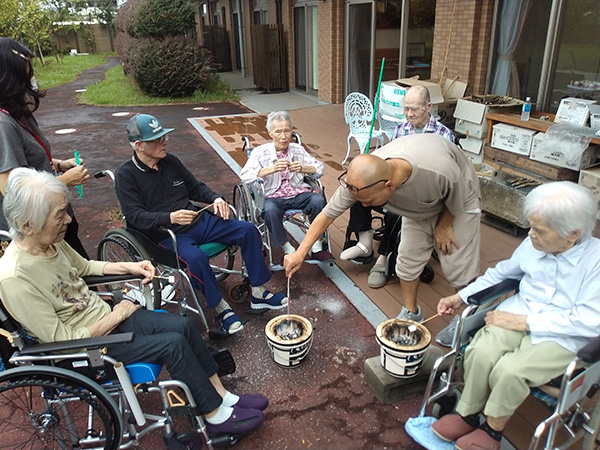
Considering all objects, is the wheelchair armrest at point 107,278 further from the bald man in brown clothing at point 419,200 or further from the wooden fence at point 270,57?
the wooden fence at point 270,57

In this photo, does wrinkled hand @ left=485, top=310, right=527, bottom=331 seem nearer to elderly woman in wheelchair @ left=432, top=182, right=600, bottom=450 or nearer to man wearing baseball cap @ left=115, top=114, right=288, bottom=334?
elderly woman in wheelchair @ left=432, top=182, right=600, bottom=450

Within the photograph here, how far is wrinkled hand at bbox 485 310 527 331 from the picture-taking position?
6.03 ft

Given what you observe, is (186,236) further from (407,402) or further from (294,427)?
(407,402)

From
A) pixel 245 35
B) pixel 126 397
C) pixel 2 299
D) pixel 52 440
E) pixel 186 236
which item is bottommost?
pixel 52 440

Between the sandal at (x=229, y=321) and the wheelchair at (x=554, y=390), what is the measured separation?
46.5 inches

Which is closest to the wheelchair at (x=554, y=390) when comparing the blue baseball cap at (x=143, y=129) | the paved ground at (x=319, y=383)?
the paved ground at (x=319, y=383)

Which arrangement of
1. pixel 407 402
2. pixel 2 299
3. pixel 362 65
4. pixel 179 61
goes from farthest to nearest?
1. pixel 179 61
2. pixel 362 65
3. pixel 407 402
4. pixel 2 299

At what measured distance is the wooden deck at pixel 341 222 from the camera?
7.19 ft

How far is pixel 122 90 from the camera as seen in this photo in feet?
42.5

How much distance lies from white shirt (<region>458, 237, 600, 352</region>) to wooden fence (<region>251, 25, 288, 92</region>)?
34.5 feet

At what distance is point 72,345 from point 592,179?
397cm

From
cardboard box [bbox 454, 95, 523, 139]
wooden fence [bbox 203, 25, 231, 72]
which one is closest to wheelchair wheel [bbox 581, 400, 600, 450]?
cardboard box [bbox 454, 95, 523, 139]

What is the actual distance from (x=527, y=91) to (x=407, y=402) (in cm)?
424

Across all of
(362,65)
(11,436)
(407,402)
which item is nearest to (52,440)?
(11,436)
